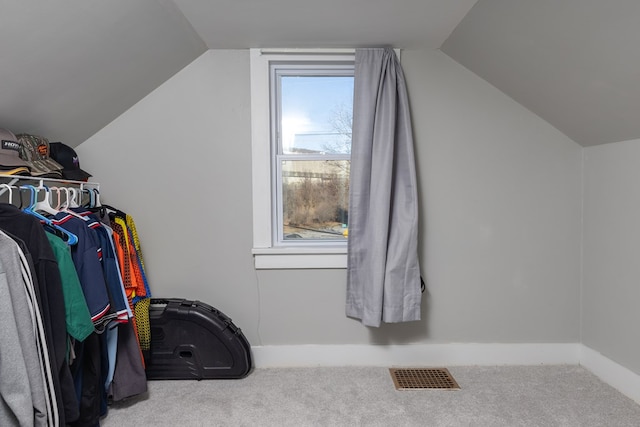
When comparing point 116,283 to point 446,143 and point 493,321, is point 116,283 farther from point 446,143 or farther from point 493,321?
point 493,321

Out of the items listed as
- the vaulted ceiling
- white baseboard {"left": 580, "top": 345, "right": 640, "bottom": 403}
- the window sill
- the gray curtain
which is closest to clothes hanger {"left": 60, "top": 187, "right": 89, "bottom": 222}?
the vaulted ceiling

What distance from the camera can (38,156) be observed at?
1.81 m

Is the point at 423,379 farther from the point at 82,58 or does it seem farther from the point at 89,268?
the point at 82,58

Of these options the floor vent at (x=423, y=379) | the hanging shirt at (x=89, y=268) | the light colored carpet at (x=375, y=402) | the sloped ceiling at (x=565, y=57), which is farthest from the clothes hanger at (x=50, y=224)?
the sloped ceiling at (x=565, y=57)

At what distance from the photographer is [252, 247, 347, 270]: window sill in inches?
94.9

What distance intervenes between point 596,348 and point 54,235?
2.93 m

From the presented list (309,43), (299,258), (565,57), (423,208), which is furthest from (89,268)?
(565,57)

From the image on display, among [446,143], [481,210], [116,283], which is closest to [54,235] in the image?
[116,283]

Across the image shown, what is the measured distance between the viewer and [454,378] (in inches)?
88.9

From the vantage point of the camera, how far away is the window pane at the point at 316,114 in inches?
98.3

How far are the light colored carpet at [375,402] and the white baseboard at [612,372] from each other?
37 mm

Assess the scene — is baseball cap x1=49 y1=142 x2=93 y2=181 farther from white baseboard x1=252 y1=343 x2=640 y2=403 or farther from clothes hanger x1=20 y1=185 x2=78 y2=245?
white baseboard x1=252 y1=343 x2=640 y2=403

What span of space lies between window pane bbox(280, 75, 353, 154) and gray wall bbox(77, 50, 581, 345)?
10.5 inches

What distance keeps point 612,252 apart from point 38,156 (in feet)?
9.87
